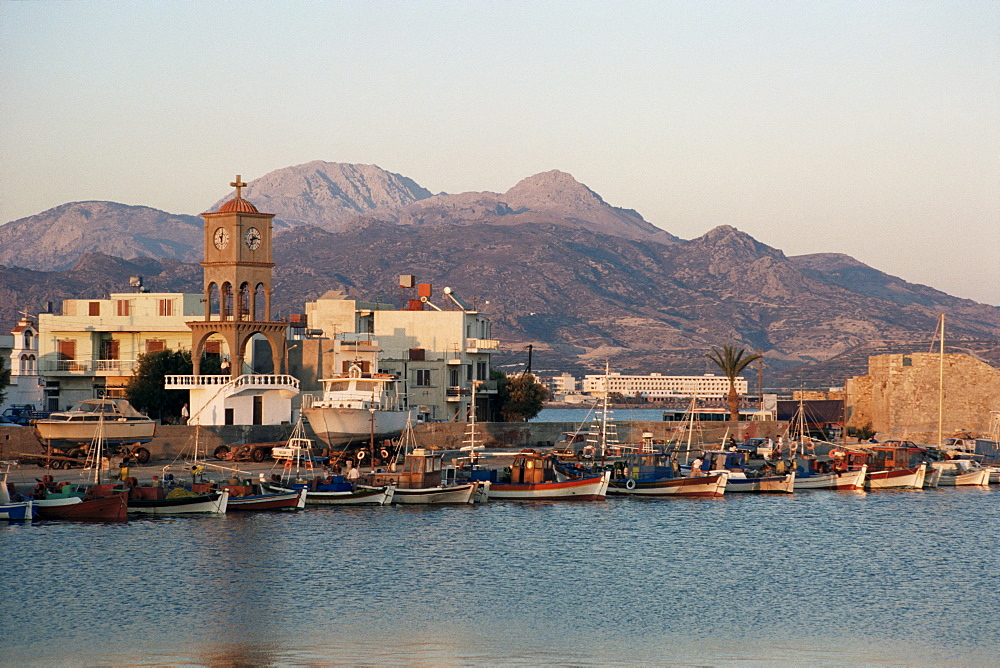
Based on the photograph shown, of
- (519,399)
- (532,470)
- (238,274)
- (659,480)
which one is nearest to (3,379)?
(238,274)

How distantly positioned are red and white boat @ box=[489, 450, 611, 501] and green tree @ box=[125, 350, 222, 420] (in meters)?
26.8

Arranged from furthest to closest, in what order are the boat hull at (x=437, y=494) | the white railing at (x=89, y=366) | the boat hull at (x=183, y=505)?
the white railing at (x=89, y=366) → the boat hull at (x=437, y=494) → the boat hull at (x=183, y=505)

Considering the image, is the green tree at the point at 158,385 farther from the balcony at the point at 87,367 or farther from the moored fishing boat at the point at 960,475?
the moored fishing boat at the point at 960,475

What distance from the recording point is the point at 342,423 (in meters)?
74.4

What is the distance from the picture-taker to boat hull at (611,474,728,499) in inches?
2653

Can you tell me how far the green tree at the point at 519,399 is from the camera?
9888 cm

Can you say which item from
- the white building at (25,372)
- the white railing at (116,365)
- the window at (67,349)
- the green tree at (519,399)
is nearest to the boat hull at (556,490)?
the green tree at (519,399)

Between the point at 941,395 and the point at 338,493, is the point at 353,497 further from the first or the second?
the point at 941,395

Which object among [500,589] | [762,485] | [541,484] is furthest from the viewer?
[762,485]

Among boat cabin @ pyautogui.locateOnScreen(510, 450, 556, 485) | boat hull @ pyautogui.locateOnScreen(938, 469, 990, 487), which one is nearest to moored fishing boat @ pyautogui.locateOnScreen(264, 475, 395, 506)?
boat cabin @ pyautogui.locateOnScreen(510, 450, 556, 485)

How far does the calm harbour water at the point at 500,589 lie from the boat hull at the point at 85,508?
778 mm

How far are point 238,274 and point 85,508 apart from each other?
31788 millimetres

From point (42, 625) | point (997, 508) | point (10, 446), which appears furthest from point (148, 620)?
point (997, 508)

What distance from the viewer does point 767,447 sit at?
8800cm
